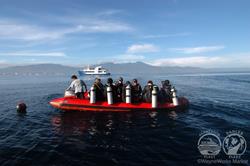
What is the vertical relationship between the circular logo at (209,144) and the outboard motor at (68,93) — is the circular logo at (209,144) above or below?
below

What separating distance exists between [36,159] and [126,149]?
382 centimetres

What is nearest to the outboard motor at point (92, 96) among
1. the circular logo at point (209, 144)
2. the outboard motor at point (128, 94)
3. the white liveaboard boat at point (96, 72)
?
the outboard motor at point (128, 94)

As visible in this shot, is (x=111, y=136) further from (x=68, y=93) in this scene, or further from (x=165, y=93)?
(x=165, y=93)

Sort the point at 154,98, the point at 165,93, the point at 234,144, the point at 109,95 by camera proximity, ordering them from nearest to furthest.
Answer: the point at 234,144 → the point at 109,95 → the point at 154,98 → the point at 165,93


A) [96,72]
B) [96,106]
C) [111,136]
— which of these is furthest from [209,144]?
[96,72]

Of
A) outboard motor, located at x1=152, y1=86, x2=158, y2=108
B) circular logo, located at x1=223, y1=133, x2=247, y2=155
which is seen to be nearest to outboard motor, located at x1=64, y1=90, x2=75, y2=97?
outboard motor, located at x1=152, y1=86, x2=158, y2=108

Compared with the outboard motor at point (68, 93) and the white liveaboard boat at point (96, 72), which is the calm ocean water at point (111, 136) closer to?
the outboard motor at point (68, 93)

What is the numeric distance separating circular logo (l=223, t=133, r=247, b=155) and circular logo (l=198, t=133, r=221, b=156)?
1.11 ft

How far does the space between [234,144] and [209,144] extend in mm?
1196

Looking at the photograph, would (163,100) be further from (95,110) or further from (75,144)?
(75,144)

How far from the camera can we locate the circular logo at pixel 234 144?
28.1ft

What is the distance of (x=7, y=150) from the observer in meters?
8.57

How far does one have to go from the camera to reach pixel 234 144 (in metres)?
9.31

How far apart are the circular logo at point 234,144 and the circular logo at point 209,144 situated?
0.34 metres
